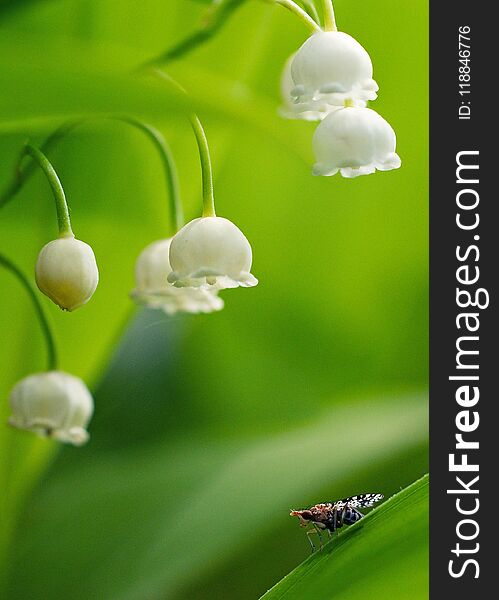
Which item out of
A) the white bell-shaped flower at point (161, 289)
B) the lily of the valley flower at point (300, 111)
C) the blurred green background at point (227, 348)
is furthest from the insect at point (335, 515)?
the lily of the valley flower at point (300, 111)

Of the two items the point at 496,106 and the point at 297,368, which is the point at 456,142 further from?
the point at 297,368

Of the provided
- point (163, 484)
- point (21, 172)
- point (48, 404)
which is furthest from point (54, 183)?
point (163, 484)

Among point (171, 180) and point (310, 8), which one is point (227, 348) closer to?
point (171, 180)

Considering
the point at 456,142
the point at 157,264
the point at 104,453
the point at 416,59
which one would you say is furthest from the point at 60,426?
the point at 416,59

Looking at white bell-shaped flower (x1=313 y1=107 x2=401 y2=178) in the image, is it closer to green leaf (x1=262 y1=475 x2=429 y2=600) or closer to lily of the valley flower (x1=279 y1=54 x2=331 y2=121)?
lily of the valley flower (x1=279 y1=54 x2=331 y2=121)

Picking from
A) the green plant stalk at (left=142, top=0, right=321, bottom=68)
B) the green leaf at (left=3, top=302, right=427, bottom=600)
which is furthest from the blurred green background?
the green plant stalk at (left=142, top=0, right=321, bottom=68)

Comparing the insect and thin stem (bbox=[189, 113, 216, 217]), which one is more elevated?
thin stem (bbox=[189, 113, 216, 217])

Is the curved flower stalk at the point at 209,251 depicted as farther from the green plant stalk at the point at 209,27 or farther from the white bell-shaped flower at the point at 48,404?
the white bell-shaped flower at the point at 48,404
